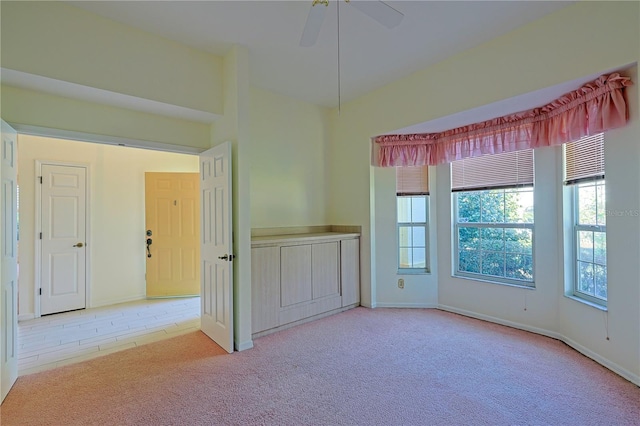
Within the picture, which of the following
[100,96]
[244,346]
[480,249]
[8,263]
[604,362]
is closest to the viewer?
[8,263]

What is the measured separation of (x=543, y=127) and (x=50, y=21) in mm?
4357

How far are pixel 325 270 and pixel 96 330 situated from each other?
8.93 feet

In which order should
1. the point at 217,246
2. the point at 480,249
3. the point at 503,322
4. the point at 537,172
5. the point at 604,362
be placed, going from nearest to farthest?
the point at 604,362 < the point at 217,246 < the point at 537,172 < the point at 503,322 < the point at 480,249

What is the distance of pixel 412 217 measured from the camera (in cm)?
414

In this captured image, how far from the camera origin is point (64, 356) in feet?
9.06

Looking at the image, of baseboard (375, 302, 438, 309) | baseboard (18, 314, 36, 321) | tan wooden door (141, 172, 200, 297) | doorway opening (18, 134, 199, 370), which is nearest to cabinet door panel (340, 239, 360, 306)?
baseboard (375, 302, 438, 309)

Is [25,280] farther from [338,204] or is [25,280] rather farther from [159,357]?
[338,204]

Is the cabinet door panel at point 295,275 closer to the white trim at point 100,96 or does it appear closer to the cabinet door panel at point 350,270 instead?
the cabinet door panel at point 350,270

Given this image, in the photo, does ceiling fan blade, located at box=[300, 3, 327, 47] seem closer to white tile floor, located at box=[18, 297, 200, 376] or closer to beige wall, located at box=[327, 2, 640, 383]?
beige wall, located at box=[327, 2, 640, 383]

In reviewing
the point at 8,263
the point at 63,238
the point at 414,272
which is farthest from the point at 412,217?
the point at 63,238

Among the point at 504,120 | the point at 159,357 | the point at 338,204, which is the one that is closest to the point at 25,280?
the point at 159,357

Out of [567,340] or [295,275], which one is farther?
[295,275]

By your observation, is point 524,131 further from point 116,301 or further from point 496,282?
point 116,301

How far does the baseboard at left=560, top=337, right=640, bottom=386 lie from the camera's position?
221 centimetres
